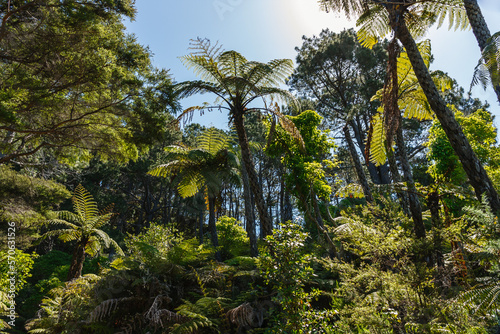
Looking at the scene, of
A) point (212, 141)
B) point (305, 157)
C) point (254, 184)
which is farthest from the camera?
point (212, 141)

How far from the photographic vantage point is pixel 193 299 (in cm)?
604

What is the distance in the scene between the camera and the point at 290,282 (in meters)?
4.20

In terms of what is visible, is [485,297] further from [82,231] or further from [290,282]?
[82,231]

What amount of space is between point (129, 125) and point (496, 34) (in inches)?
331

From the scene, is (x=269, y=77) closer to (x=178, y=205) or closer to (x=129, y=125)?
(x=129, y=125)

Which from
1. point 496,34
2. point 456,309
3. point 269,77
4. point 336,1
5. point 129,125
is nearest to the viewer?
point 456,309

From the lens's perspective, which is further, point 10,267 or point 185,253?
point 10,267

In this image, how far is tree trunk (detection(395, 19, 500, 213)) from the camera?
13.5 ft

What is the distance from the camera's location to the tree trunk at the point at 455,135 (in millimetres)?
4125

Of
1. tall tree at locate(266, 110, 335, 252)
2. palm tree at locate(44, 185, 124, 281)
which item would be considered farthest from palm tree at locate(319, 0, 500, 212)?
palm tree at locate(44, 185, 124, 281)

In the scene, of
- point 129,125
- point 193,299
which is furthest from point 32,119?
point 193,299

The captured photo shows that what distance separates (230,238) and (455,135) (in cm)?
1357

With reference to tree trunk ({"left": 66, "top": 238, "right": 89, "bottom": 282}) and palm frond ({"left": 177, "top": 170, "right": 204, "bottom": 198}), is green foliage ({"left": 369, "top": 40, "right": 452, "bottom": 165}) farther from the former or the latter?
tree trunk ({"left": 66, "top": 238, "right": 89, "bottom": 282})

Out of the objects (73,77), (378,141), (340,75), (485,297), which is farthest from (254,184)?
(340,75)
